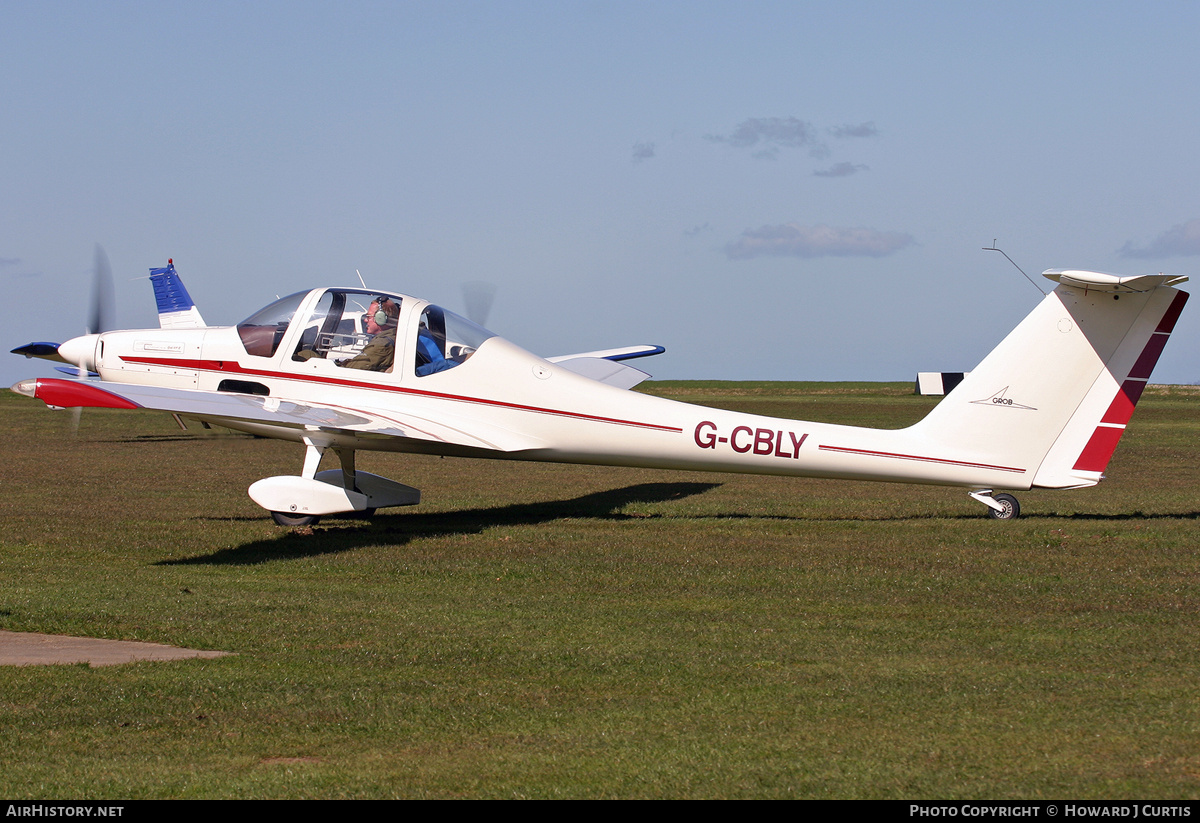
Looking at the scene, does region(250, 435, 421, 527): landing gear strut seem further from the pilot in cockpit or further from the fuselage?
the pilot in cockpit

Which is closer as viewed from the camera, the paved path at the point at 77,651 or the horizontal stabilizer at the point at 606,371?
the paved path at the point at 77,651

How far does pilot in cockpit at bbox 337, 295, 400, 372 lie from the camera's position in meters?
12.6

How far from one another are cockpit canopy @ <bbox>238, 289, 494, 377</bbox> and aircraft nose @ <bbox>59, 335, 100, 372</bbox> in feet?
8.37

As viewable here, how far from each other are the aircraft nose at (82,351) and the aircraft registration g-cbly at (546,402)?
3 centimetres

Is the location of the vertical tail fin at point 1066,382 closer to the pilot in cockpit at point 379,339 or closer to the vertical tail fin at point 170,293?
the pilot in cockpit at point 379,339

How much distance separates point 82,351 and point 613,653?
1014 cm

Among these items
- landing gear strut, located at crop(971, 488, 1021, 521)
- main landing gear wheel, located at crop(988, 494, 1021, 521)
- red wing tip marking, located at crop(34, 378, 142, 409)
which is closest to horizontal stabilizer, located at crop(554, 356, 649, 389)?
landing gear strut, located at crop(971, 488, 1021, 521)

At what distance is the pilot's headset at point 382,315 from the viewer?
12.5 metres

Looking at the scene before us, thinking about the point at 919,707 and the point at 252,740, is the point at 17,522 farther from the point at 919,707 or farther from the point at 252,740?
the point at 919,707

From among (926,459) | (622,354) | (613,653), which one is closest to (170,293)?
(622,354)

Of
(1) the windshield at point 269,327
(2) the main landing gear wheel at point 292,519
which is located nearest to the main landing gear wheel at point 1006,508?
(2) the main landing gear wheel at point 292,519

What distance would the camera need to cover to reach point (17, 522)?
1263cm
